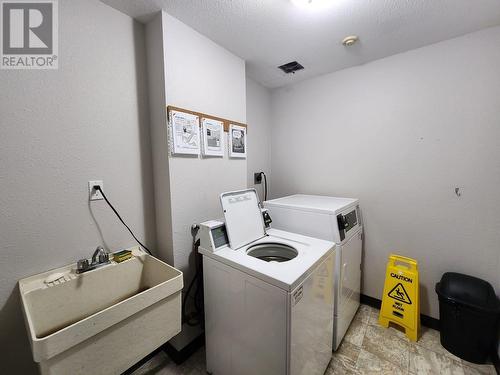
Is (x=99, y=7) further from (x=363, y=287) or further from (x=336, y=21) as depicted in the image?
(x=363, y=287)

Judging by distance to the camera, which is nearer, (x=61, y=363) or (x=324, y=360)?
(x=61, y=363)

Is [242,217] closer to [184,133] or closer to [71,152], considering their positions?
[184,133]

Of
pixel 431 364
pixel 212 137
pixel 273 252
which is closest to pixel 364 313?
pixel 431 364

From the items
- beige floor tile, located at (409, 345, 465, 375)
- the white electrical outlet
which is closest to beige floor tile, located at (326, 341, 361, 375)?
beige floor tile, located at (409, 345, 465, 375)

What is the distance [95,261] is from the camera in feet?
3.88

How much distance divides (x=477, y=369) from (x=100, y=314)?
91.2 inches

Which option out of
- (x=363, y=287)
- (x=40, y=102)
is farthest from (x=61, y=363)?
(x=363, y=287)

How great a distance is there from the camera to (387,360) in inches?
57.0

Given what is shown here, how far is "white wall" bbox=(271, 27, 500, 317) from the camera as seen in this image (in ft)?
4.90

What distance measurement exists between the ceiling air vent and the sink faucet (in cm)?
211

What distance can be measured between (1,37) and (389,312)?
3.08 metres

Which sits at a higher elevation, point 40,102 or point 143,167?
point 40,102

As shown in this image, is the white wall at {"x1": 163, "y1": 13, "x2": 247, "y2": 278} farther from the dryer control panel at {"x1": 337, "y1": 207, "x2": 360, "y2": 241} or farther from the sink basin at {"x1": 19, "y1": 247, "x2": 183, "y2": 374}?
the dryer control panel at {"x1": 337, "y1": 207, "x2": 360, "y2": 241}

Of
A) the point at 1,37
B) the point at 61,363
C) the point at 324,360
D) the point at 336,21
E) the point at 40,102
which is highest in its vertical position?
the point at 336,21
